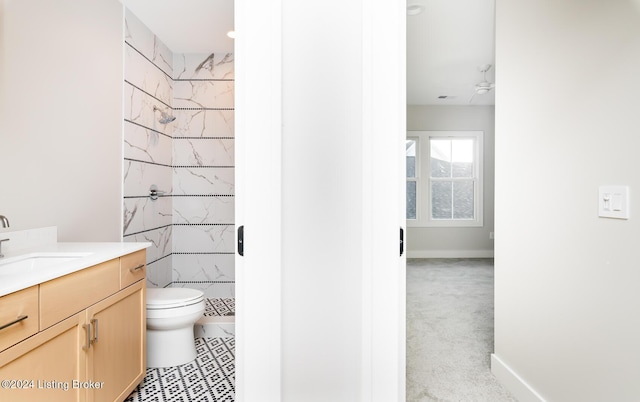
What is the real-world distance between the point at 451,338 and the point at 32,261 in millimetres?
2668

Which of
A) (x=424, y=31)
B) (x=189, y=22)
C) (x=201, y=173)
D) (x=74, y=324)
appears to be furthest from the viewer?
(x=201, y=173)

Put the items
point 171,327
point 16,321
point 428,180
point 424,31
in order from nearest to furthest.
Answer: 1. point 16,321
2. point 171,327
3. point 424,31
4. point 428,180

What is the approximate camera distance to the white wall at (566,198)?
1372 mm

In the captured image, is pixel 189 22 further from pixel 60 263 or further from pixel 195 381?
pixel 195 381

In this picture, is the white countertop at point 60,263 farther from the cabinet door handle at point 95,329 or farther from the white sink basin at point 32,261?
the cabinet door handle at point 95,329

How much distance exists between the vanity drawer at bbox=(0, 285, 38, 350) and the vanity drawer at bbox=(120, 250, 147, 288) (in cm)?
59

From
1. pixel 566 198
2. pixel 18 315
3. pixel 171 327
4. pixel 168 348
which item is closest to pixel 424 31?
pixel 566 198

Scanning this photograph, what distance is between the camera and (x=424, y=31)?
3564 mm

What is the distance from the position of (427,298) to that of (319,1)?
11.2ft

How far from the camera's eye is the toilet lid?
2309 millimetres

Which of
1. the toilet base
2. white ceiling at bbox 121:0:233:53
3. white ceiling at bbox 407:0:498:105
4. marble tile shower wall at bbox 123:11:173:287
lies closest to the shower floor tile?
the toilet base

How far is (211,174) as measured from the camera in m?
3.87

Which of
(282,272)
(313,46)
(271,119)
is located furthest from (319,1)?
(282,272)

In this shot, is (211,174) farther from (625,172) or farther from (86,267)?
(625,172)
